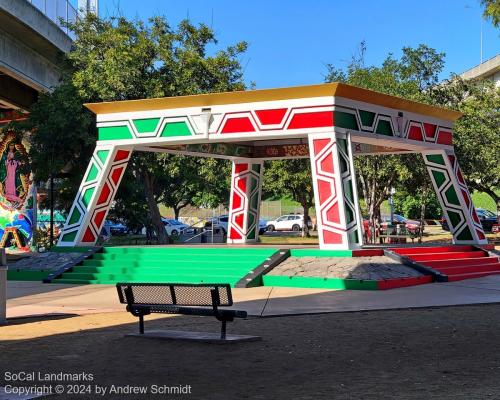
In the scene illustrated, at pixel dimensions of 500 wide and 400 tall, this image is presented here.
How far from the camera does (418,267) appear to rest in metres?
17.0

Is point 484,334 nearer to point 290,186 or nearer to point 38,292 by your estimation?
point 38,292

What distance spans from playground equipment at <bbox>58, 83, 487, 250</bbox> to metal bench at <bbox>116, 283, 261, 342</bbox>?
27.4 feet

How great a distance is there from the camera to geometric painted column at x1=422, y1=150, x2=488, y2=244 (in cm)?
2162

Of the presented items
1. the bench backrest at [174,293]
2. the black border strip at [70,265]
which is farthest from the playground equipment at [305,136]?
the bench backrest at [174,293]

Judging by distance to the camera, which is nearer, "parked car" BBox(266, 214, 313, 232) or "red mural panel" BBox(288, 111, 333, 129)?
"red mural panel" BBox(288, 111, 333, 129)

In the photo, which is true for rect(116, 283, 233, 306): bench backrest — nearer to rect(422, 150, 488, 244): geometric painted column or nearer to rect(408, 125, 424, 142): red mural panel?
rect(408, 125, 424, 142): red mural panel

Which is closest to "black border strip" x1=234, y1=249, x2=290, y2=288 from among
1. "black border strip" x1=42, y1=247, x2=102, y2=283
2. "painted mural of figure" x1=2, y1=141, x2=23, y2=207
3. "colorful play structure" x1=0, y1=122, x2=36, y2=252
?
"black border strip" x1=42, y1=247, x2=102, y2=283

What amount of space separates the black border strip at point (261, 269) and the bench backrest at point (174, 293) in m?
6.58

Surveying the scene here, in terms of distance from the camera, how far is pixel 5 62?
927 inches

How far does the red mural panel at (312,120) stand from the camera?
17797mm

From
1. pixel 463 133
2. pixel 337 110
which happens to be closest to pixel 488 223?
pixel 463 133

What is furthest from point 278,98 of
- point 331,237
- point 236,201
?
point 236,201

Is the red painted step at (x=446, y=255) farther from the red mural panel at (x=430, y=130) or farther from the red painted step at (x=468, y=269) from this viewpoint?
the red mural panel at (x=430, y=130)

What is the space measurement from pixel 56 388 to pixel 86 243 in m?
15.0
